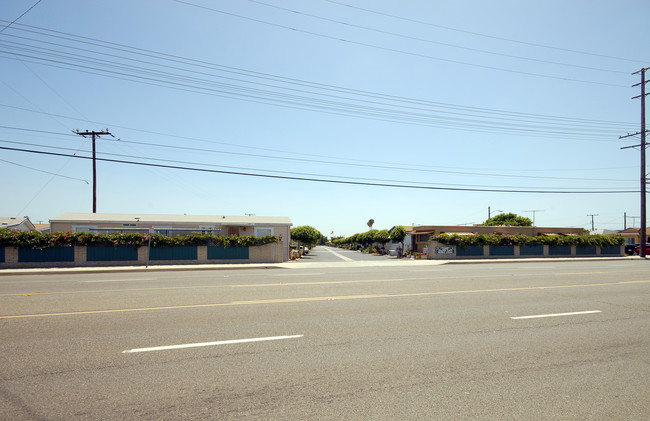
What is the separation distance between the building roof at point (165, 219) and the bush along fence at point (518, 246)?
43.7 feet

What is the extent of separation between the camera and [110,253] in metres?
23.4

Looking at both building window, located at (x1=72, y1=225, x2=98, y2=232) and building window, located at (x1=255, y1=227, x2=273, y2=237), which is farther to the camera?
building window, located at (x1=255, y1=227, x2=273, y2=237)

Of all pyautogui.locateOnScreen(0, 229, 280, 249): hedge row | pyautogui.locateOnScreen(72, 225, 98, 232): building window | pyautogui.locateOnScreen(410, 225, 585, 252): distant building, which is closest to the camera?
pyautogui.locateOnScreen(0, 229, 280, 249): hedge row

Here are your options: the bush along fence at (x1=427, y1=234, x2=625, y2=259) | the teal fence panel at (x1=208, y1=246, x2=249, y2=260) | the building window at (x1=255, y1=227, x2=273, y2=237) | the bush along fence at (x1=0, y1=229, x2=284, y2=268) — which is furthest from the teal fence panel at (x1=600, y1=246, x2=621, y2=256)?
the teal fence panel at (x1=208, y1=246, x2=249, y2=260)

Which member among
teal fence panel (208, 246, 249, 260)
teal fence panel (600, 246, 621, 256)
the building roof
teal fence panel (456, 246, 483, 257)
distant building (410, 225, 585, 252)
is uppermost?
the building roof

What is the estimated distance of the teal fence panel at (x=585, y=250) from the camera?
115 feet

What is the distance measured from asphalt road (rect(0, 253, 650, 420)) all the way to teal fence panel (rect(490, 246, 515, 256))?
78.2ft

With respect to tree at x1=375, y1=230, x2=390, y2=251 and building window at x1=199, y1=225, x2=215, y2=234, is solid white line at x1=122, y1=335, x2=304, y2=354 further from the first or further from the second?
tree at x1=375, y1=230, x2=390, y2=251

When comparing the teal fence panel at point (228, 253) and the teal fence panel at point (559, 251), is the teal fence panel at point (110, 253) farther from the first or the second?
the teal fence panel at point (559, 251)

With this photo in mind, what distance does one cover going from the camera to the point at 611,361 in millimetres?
5105

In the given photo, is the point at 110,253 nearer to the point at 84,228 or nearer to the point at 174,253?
the point at 174,253

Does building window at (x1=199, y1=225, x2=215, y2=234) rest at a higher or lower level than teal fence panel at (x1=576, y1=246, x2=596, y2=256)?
higher

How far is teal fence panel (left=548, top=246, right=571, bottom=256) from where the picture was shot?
112 ft

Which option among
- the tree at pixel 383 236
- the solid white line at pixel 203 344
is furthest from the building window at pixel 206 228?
the tree at pixel 383 236
